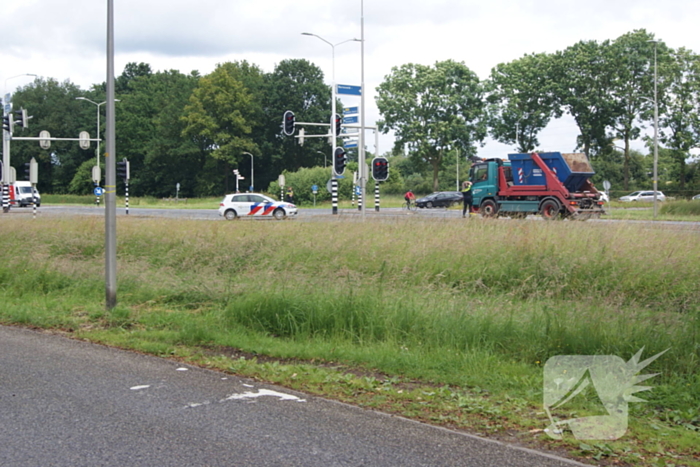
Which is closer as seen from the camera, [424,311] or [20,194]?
[424,311]

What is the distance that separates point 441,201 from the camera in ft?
194

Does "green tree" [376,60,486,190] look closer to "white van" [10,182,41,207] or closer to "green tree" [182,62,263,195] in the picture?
"green tree" [182,62,263,195]

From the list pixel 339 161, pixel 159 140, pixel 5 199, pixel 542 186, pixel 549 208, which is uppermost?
pixel 159 140

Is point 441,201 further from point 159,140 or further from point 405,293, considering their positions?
point 405,293

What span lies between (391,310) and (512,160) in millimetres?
23183

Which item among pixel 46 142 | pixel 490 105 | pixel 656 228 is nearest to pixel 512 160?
pixel 656 228

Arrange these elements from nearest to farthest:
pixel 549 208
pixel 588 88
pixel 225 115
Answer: pixel 549 208
pixel 588 88
pixel 225 115

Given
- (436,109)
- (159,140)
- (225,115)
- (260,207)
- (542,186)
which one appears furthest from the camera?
(159,140)

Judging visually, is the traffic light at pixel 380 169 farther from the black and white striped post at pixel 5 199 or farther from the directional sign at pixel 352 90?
the black and white striped post at pixel 5 199

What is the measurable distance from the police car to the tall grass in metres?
19.6

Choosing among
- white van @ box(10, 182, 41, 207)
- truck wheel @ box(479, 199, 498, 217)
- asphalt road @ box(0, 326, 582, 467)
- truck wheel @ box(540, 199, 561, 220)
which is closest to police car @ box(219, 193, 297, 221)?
truck wheel @ box(479, 199, 498, 217)

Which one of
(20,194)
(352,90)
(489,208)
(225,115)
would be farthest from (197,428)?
(225,115)

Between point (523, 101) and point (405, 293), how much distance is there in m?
60.1

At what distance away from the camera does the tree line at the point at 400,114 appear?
61.3 meters
